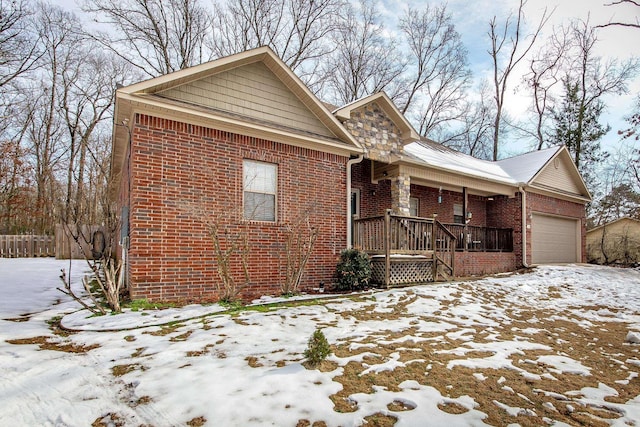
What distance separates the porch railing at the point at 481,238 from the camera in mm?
12000

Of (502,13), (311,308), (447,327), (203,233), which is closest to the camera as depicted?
(447,327)

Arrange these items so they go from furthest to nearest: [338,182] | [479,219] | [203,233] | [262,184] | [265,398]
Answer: [479,219] < [338,182] < [262,184] < [203,233] < [265,398]

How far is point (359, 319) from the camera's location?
19.6ft

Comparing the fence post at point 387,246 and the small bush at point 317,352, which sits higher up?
the fence post at point 387,246

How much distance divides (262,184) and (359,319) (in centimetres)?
370

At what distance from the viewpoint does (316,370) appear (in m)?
3.67

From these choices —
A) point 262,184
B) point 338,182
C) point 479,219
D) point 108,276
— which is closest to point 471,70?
point 479,219

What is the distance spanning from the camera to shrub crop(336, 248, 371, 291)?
855 centimetres

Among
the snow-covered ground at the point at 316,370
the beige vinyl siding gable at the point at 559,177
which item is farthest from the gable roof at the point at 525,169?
the snow-covered ground at the point at 316,370

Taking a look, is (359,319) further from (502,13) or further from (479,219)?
(502,13)

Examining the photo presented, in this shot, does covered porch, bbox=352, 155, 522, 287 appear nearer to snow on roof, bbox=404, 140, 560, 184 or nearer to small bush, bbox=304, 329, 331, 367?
snow on roof, bbox=404, 140, 560, 184

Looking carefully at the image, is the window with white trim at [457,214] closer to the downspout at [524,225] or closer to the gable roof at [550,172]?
the downspout at [524,225]

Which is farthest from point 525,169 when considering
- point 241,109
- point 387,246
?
point 241,109

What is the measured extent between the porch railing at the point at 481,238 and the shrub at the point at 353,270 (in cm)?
413
